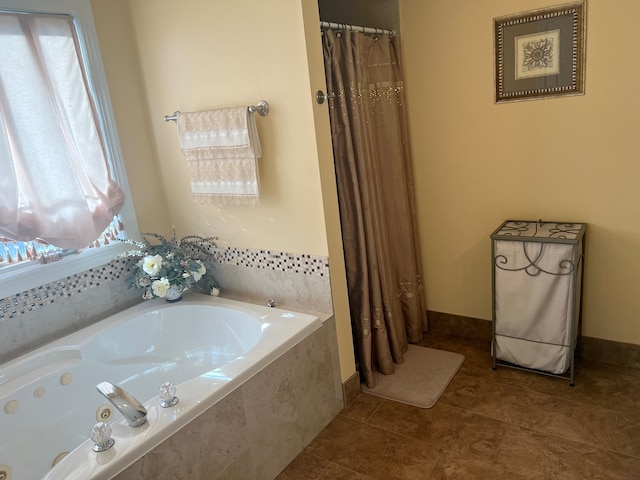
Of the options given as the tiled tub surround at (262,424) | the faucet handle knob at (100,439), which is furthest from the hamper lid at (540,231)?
the faucet handle knob at (100,439)

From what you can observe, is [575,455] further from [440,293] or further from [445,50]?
[445,50]

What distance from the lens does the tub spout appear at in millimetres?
1500

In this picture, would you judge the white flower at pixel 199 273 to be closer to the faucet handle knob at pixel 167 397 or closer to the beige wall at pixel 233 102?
the beige wall at pixel 233 102

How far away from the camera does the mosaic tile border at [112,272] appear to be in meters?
2.21

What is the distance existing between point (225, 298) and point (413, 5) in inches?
76.9

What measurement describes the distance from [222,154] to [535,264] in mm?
1631

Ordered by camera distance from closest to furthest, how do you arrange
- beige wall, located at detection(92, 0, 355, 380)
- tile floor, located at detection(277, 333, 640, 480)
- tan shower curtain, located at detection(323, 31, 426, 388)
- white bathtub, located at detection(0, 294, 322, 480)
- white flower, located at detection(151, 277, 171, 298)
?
white bathtub, located at detection(0, 294, 322, 480) < tile floor, located at detection(277, 333, 640, 480) < beige wall, located at detection(92, 0, 355, 380) < tan shower curtain, located at detection(323, 31, 426, 388) < white flower, located at detection(151, 277, 171, 298)

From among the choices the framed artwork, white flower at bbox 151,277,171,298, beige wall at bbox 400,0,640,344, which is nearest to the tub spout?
white flower at bbox 151,277,171,298

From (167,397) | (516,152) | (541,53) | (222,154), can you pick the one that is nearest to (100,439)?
(167,397)

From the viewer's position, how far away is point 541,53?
2.33 metres

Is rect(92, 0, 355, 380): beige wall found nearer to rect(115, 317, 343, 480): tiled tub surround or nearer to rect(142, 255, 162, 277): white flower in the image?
rect(115, 317, 343, 480): tiled tub surround

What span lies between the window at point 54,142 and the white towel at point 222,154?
46cm

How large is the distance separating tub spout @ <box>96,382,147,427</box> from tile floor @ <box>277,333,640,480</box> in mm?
751

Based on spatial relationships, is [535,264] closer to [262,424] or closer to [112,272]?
[262,424]
